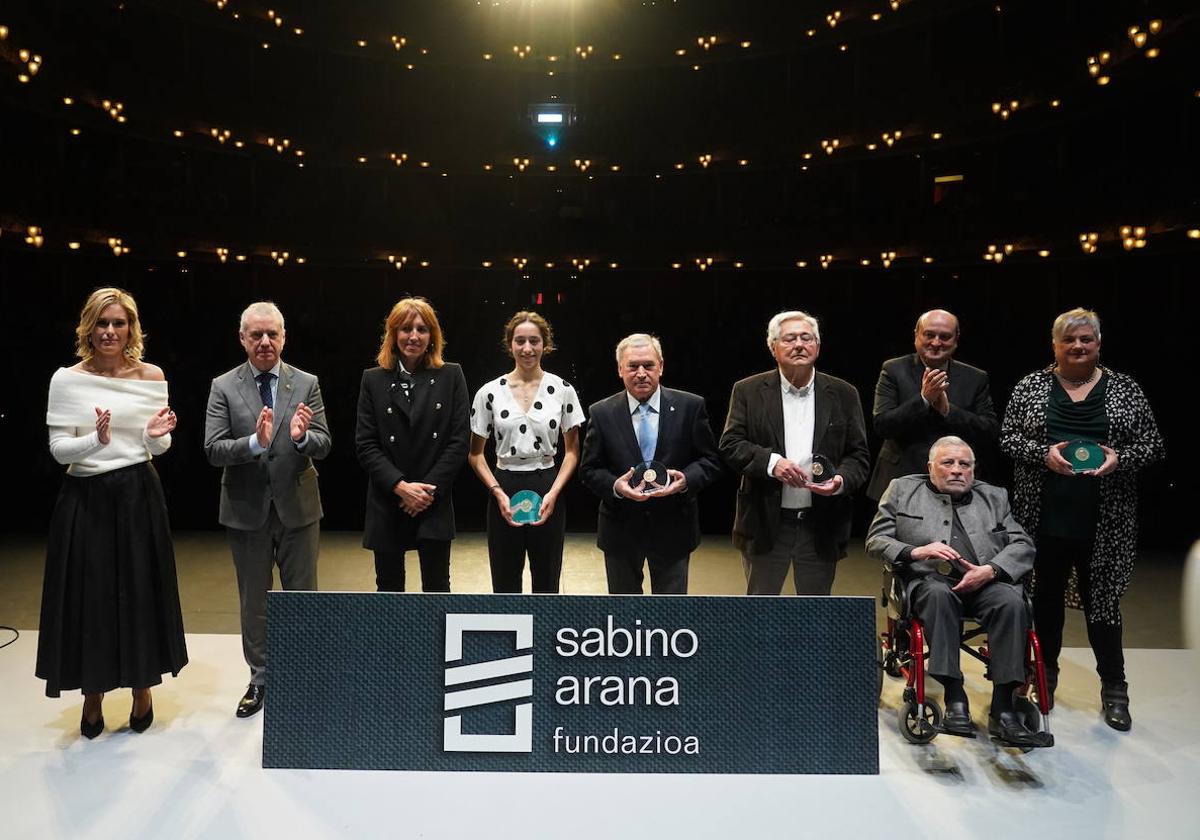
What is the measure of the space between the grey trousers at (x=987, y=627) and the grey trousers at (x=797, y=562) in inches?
17.5

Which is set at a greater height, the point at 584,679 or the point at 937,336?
the point at 937,336

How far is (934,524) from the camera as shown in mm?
3293

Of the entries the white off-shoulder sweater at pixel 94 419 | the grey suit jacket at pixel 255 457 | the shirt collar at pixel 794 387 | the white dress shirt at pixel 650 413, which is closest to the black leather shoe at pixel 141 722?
the grey suit jacket at pixel 255 457

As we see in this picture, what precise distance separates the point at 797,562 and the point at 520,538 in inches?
46.4

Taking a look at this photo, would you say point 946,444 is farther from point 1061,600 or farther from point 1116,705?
point 1116,705

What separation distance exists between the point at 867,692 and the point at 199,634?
3446 millimetres

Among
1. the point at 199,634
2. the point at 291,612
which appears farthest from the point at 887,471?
the point at 199,634

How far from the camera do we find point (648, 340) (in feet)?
11.5

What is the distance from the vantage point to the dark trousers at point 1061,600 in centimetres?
346

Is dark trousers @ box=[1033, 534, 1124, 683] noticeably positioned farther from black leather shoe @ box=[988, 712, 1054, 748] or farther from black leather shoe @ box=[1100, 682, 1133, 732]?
black leather shoe @ box=[988, 712, 1054, 748]

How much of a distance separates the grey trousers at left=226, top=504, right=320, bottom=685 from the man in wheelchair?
240 cm

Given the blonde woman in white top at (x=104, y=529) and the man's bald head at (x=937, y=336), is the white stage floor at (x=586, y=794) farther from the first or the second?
the man's bald head at (x=937, y=336)

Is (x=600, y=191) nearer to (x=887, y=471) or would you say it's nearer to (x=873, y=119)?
(x=873, y=119)

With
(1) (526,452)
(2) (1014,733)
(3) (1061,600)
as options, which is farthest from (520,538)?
(3) (1061,600)
